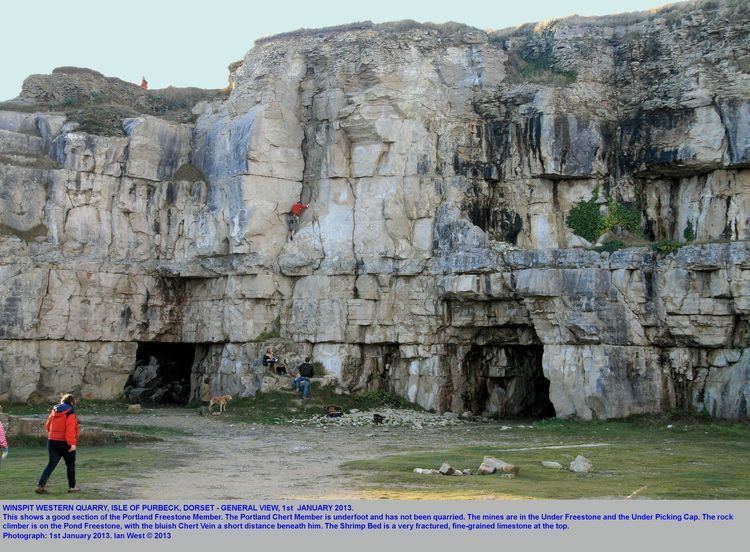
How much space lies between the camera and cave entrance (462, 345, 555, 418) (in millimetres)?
33219

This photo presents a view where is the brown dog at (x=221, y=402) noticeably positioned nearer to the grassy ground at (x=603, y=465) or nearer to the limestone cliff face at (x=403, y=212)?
the limestone cliff face at (x=403, y=212)

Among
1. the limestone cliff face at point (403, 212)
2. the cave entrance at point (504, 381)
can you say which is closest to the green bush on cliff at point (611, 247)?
the limestone cliff face at point (403, 212)

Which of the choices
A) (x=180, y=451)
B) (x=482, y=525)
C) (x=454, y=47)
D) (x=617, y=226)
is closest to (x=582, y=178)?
(x=617, y=226)

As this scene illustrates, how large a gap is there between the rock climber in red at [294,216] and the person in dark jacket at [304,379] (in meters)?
→ 5.42

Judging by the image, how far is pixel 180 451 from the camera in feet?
68.3

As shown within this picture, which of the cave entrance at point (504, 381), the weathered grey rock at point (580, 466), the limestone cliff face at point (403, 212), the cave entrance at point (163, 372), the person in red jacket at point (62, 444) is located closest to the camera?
the person in red jacket at point (62, 444)

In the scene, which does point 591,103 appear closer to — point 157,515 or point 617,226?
point 617,226

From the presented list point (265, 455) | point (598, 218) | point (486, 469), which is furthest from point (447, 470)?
point (598, 218)

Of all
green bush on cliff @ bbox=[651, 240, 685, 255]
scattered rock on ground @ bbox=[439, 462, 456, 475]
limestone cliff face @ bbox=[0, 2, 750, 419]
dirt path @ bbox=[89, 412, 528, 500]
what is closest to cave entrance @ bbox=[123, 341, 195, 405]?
limestone cliff face @ bbox=[0, 2, 750, 419]

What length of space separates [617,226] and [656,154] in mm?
2774

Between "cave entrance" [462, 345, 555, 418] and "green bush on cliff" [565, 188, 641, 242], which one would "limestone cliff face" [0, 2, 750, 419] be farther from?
"green bush on cliff" [565, 188, 641, 242]

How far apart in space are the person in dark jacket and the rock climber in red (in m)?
5.42

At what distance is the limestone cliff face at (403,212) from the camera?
29.5 metres

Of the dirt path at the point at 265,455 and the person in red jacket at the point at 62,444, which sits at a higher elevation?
the person in red jacket at the point at 62,444
